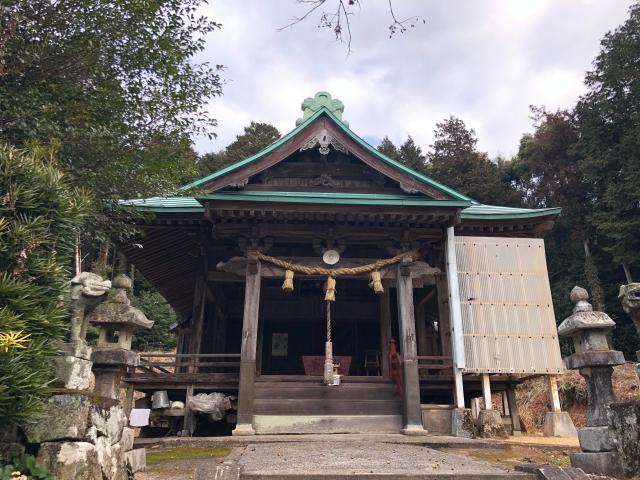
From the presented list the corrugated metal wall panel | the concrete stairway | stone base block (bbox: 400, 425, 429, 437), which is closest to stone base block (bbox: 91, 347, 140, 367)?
the concrete stairway

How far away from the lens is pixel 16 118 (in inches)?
234

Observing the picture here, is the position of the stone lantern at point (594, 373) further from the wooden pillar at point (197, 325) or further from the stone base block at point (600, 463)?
the wooden pillar at point (197, 325)

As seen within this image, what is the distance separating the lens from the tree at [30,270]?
148 inches

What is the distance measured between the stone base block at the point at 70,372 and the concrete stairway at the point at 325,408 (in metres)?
5.94

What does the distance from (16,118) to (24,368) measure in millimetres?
3649

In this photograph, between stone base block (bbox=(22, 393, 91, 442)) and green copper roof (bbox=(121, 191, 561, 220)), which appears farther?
green copper roof (bbox=(121, 191, 561, 220))

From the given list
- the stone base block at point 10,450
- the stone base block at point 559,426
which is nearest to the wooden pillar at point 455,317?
the stone base block at point 559,426

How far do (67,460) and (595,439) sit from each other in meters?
5.79

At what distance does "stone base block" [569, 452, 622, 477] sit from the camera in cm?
532

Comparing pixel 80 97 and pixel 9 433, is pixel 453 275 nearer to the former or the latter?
pixel 80 97

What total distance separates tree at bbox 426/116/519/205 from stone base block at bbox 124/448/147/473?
3228cm

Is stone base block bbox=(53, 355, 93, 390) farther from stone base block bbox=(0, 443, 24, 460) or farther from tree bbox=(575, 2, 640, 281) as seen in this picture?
tree bbox=(575, 2, 640, 281)

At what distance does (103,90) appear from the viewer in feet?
24.3

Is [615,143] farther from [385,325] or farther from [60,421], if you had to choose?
[60,421]
